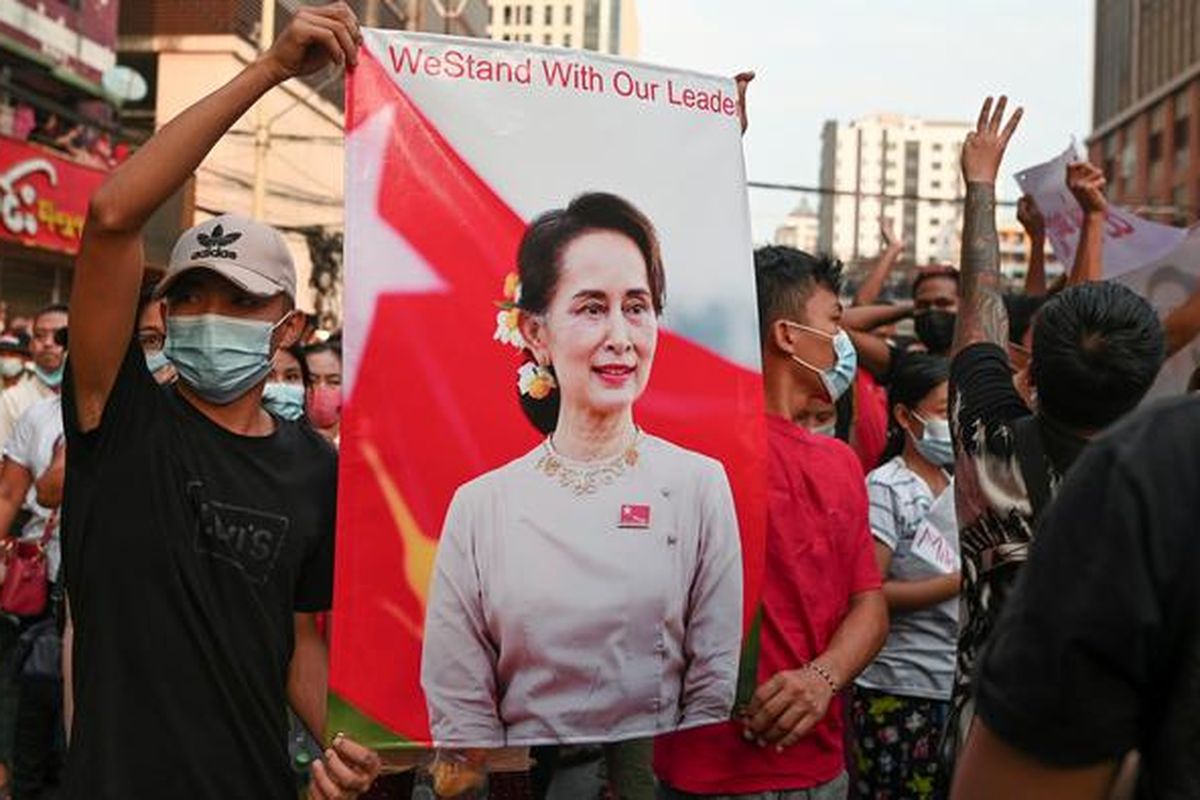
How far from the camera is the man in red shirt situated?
2551 millimetres

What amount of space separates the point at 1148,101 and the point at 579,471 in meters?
58.0

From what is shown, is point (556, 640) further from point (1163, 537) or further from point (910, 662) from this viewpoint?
point (910, 662)

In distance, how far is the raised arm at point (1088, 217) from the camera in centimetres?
307

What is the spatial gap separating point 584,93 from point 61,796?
4.94 feet

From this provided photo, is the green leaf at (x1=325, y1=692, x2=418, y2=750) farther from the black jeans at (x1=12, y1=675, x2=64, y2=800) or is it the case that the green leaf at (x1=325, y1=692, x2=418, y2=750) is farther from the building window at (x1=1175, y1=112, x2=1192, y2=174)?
the building window at (x1=1175, y1=112, x2=1192, y2=174)

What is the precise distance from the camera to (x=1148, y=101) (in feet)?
177

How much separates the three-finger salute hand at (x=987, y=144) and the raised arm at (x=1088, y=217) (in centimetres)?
39

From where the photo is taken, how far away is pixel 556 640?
219cm

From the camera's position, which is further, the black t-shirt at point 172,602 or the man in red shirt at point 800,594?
the man in red shirt at point 800,594

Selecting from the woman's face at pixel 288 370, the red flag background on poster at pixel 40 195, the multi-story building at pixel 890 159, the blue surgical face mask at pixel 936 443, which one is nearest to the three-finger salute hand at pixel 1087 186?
the blue surgical face mask at pixel 936 443

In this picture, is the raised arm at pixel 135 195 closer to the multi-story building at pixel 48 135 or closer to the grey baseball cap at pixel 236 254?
the grey baseball cap at pixel 236 254

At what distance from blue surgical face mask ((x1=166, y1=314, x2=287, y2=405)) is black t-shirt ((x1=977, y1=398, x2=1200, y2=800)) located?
5.04ft

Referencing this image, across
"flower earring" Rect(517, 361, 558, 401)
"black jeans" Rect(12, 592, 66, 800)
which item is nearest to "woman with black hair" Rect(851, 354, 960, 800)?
"flower earring" Rect(517, 361, 558, 401)

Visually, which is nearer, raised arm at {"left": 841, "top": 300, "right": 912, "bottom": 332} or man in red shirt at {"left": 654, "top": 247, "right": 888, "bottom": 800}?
man in red shirt at {"left": 654, "top": 247, "right": 888, "bottom": 800}
